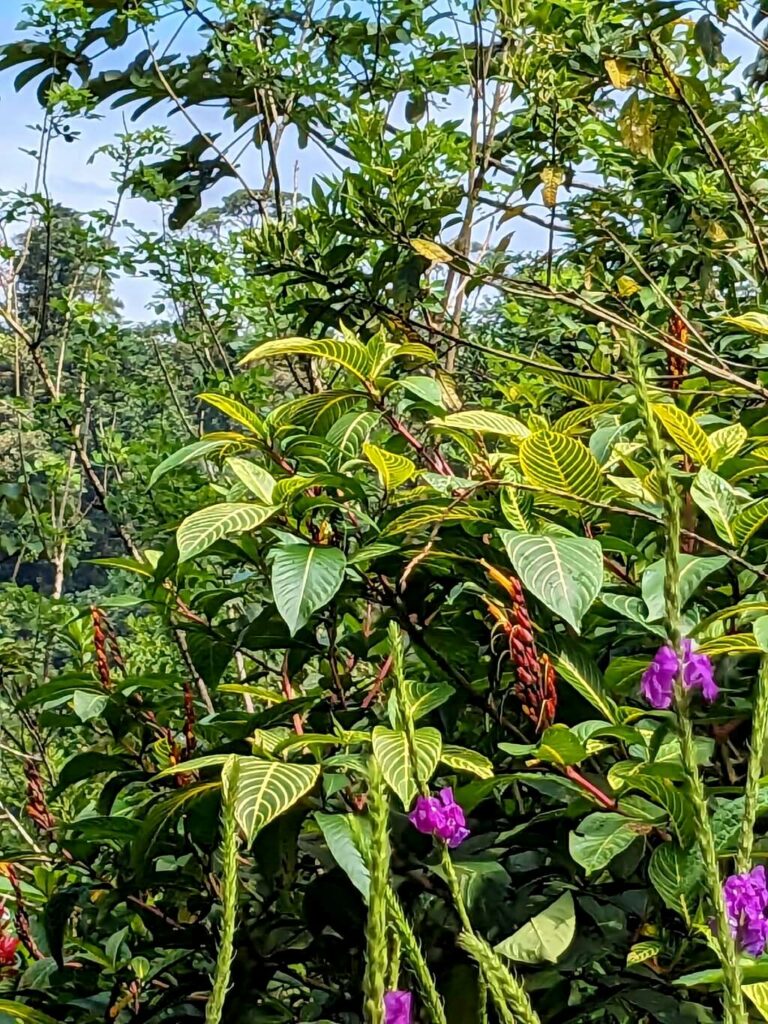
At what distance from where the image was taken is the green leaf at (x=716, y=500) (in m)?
0.61

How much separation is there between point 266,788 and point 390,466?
245mm

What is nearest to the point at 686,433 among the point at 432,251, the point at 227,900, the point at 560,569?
the point at 560,569

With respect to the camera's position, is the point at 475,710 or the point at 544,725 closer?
the point at 544,725

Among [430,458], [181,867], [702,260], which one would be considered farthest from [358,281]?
[181,867]

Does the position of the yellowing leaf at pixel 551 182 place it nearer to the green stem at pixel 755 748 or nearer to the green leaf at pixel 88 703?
the green leaf at pixel 88 703

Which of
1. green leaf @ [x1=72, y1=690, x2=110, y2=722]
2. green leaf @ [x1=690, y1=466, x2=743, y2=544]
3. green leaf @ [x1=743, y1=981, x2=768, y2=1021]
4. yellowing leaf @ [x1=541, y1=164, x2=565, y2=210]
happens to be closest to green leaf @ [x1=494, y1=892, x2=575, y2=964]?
green leaf @ [x1=743, y1=981, x2=768, y2=1021]

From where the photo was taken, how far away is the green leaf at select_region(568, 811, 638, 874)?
0.52m

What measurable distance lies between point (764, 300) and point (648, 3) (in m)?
0.44

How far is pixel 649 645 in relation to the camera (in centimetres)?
73

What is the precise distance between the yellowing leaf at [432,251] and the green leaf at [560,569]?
43 centimetres

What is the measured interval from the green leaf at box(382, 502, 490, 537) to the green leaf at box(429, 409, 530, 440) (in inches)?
2.8

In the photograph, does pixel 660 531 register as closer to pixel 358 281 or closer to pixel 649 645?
pixel 649 645

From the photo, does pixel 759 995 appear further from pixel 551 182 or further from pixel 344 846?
pixel 551 182

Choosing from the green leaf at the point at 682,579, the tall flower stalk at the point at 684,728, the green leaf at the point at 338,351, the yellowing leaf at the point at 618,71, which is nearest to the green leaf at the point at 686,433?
the green leaf at the point at 682,579
